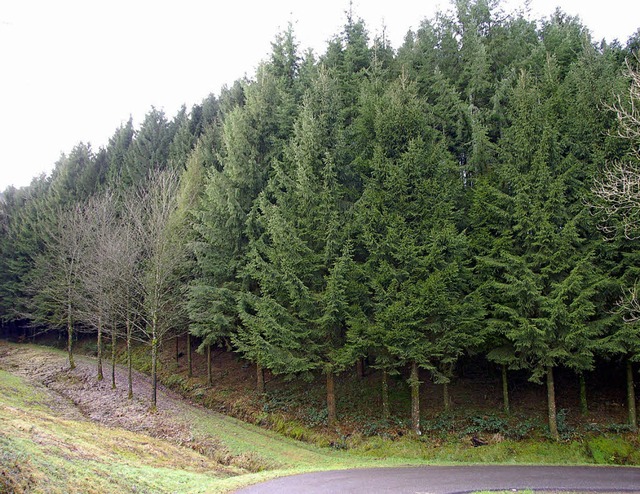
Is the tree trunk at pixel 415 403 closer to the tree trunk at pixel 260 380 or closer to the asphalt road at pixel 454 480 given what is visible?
the asphalt road at pixel 454 480

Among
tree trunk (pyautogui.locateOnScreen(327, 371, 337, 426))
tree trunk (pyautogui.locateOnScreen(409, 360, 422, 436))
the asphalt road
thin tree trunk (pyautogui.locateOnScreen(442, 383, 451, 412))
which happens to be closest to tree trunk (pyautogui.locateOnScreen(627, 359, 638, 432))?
the asphalt road

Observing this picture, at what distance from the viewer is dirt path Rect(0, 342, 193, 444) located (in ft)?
58.9

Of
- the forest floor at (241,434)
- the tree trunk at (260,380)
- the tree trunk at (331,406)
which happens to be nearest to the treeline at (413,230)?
the tree trunk at (331,406)

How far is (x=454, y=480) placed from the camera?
11102 millimetres

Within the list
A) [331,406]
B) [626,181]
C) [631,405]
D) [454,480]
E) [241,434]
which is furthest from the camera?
[331,406]

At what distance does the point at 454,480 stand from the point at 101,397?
62.5 ft

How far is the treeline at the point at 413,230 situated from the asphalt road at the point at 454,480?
4.15 metres

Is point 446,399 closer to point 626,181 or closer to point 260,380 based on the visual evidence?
point 260,380

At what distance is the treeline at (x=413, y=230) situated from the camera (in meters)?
16.6

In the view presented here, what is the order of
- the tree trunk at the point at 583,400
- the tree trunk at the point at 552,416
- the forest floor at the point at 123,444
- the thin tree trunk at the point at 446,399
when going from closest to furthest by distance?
the forest floor at the point at 123,444
the tree trunk at the point at 552,416
the tree trunk at the point at 583,400
the thin tree trunk at the point at 446,399

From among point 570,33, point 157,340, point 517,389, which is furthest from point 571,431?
point 570,33

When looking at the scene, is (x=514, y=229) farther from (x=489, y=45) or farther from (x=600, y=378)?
(x=489, y=45)

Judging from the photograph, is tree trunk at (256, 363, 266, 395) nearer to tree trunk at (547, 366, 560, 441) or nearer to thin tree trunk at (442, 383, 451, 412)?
thin tree trunk at (442, 383, 451, 412)

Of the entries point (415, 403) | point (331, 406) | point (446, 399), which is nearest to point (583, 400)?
point (446, 399)
